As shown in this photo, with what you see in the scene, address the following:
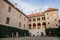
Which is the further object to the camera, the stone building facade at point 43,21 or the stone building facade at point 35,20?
the stone building facade at point 43,21

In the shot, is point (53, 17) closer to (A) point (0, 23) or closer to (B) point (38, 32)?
(B) point (38, 32)

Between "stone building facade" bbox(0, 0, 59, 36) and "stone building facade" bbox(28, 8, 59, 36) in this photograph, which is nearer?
"stone building facade" bbox(0, 0, 59, 36)

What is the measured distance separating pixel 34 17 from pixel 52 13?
9804 mm

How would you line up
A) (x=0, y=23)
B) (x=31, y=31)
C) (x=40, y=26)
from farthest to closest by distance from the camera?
1. (x=40, y=26)
2. (x=31, y=31)
3. (x=0, y=23)

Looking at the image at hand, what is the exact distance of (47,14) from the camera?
3806 centimetres

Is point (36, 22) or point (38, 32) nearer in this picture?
point (38, 32)

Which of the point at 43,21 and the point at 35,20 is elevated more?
the point at 35,20

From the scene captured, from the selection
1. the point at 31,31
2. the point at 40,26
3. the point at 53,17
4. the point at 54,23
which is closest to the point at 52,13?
the point at 53,17

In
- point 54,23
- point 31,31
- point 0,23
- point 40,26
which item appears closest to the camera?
point 0,23

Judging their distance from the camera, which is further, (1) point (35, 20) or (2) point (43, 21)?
(1) point (35, 20)

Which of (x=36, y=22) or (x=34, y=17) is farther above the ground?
(x=34, y=17)

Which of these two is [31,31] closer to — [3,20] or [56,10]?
[56,10]

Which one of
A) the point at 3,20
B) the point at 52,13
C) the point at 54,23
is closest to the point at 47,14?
the point at 52,13

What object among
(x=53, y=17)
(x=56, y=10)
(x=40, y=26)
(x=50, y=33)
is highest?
(x=56, y=10)
